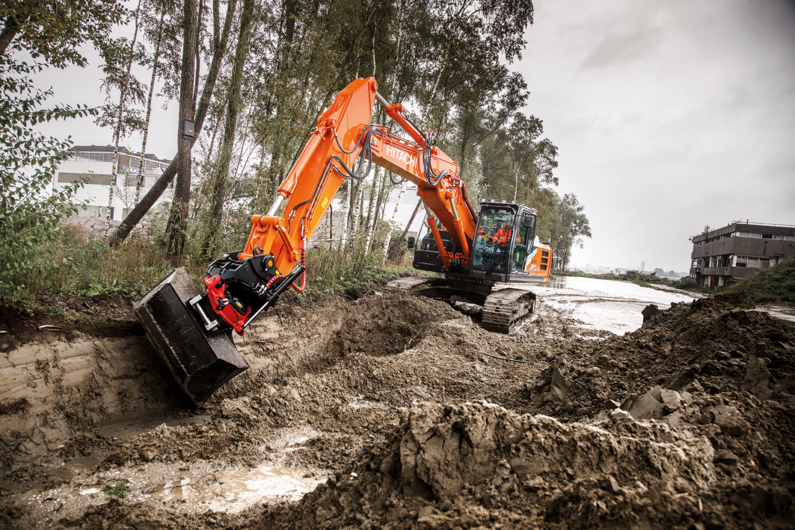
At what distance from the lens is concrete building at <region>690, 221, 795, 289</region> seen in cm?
1101

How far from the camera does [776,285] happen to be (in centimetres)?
759

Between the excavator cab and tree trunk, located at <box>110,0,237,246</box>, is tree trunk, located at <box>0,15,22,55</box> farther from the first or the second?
the excavator cab

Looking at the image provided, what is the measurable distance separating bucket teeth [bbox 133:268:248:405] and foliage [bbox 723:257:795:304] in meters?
8.32

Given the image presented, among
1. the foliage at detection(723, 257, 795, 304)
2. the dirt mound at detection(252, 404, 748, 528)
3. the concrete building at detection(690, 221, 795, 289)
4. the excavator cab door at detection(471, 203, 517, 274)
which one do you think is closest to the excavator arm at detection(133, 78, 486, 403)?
the dirt mound at detection(252, 404, 748, 528)

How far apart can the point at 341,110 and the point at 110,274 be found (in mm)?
3534

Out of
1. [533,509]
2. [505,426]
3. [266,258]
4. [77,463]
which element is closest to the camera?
[533,509]

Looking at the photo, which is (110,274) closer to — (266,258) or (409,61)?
(266,258)

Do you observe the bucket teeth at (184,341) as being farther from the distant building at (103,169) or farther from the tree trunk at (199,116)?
the distant building at (103,169)

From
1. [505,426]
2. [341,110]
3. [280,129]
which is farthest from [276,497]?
[280,129]

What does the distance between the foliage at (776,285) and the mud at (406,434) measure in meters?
3.17

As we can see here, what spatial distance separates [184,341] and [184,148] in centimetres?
544

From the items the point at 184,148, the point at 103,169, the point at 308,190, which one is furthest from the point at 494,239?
the point at 103,169

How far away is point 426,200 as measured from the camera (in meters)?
7.75

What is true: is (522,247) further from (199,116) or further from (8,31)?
(8,31)
